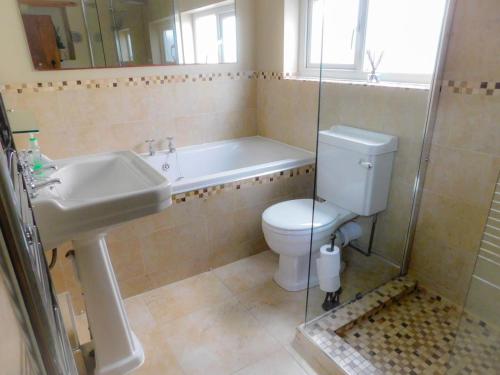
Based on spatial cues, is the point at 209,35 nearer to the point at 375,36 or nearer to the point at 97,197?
the point at 375,36

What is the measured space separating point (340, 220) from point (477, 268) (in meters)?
0.68

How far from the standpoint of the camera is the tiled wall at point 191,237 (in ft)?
6.23

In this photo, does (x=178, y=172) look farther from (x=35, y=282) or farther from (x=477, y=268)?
(x=35, y=282)

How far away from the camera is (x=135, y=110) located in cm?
246

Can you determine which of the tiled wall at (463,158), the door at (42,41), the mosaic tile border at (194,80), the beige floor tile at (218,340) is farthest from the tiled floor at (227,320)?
the door at (42,41)

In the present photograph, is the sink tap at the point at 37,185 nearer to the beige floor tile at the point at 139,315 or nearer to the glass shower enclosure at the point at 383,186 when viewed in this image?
the beige floor tile at the point at 139,315

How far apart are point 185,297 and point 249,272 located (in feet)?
1.43

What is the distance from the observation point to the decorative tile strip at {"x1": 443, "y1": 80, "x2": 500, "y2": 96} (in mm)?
1490

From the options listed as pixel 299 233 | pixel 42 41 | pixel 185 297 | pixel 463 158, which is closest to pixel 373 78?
pixel 463 158

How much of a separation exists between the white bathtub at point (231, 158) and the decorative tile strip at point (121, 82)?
510 millimetres

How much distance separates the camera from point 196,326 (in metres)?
1.77

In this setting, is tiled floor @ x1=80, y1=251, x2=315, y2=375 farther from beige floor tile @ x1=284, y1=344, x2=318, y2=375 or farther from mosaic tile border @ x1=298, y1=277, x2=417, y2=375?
mosaic tile border @ x1=298, y1=277, x2=417, y2=375

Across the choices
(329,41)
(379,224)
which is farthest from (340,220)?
(329,41)

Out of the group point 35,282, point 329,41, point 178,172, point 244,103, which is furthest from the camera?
point 244,103
